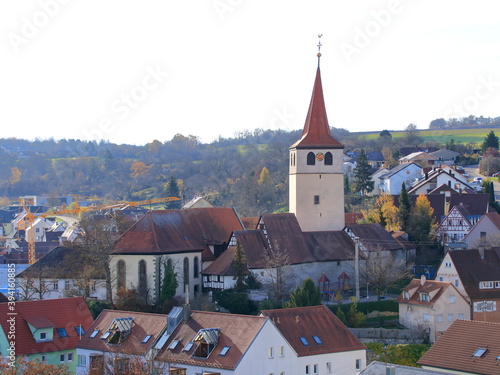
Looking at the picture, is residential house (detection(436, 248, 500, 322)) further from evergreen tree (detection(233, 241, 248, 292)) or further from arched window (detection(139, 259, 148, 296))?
arched window (detection(139, 259, 148, 296))

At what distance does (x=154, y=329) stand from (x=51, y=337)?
17.8ft

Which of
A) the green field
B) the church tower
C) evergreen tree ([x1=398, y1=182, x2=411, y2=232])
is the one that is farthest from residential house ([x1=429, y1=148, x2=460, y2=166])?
the church tower

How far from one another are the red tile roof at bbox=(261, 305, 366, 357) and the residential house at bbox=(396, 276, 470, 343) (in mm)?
10073

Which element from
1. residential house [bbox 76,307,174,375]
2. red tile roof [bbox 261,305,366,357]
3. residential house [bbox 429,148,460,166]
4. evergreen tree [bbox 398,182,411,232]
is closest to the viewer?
residential house [bbox 76,307,174,375]

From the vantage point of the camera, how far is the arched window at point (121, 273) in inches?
2125

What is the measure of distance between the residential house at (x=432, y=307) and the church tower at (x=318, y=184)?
10.1 metres

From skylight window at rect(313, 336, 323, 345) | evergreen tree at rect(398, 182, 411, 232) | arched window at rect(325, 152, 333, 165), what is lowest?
skylight window at rect(313, 336, 323, 345)

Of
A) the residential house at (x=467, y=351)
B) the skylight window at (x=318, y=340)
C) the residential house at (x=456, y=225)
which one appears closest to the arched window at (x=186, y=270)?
the skylight window at (x=318, y=340)

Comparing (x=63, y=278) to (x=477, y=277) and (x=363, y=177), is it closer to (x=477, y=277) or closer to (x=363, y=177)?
(x=477, y=277)

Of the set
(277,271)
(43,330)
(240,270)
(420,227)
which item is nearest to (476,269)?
(277,271)

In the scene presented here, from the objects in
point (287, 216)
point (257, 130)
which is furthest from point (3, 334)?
point (257, 130)

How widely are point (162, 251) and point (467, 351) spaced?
22025 mm

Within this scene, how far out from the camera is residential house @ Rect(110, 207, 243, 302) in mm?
53312

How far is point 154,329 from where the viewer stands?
40906mm
